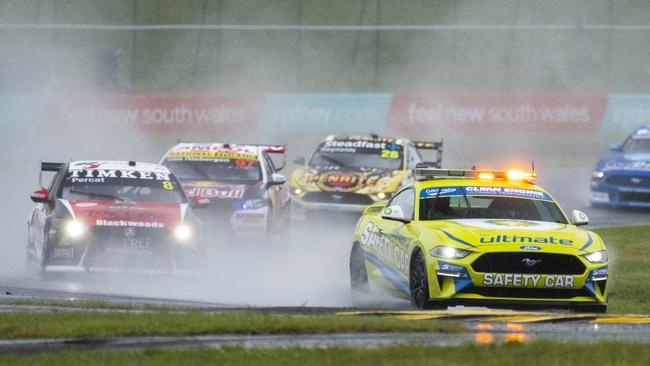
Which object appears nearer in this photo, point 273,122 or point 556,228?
point 556,228

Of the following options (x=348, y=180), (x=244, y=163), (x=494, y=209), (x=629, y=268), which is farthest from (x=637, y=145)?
(x=494, y=209)

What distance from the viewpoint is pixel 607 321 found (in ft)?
36.5

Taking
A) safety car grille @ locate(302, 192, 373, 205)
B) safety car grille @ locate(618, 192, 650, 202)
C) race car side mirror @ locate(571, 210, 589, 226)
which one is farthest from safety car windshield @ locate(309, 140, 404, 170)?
race car side mirror @ locate(571, 210, 589, 226)

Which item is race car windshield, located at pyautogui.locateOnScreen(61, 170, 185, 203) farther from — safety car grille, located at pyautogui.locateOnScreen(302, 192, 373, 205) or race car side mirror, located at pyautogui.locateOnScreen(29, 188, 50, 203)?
safety car grille, located at pyautogui.locateOnScreen(302, 192, 373, 205)

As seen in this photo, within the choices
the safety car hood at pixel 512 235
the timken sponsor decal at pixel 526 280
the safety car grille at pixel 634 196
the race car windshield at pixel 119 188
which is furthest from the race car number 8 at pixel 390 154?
the timken sponsor decal at pixel 526 280

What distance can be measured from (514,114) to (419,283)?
26566 mm

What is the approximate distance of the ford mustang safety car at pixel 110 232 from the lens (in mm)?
15148

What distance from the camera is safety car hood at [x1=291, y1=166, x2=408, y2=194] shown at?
23.2 metres

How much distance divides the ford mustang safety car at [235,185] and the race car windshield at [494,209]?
572 cm

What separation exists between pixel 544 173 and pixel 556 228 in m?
22.1

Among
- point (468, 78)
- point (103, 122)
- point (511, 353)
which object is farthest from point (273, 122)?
point (511, 353)

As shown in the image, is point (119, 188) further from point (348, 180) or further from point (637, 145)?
point (637, 145)

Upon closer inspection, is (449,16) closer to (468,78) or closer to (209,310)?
(468,78)

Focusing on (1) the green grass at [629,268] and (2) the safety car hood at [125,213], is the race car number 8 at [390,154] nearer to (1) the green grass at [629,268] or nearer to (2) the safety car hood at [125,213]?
(1) the green grass at [629,268]
